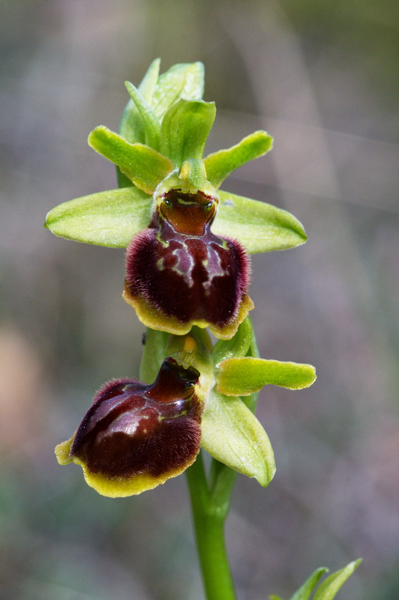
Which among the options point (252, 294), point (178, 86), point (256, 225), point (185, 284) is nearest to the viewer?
point (185, 284)

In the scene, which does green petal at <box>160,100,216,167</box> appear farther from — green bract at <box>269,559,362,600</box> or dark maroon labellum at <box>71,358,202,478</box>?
green bract at <box>269,559,362,600</box>

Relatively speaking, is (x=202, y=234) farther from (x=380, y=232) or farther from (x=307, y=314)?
(x=380, y=232)

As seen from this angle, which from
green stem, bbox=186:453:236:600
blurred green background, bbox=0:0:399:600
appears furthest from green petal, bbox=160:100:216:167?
blurred green background, bbox=0:0:399:600

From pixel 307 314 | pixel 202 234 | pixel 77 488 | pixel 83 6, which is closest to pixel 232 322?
pixel 202 234

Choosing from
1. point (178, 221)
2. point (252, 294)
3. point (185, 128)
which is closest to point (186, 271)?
point (178, 221)

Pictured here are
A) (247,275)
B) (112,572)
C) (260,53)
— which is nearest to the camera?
(247,275)

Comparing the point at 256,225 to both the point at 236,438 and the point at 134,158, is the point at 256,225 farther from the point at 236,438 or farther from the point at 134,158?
the point at 236,438
